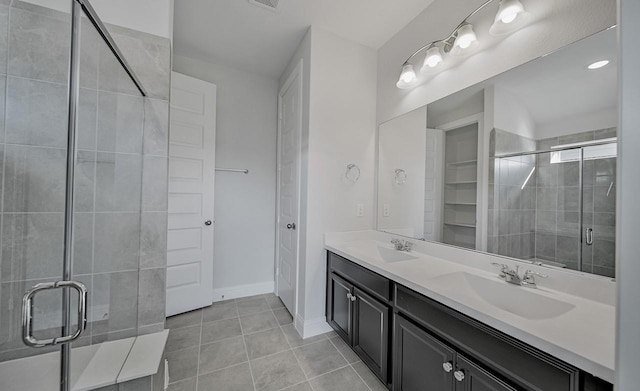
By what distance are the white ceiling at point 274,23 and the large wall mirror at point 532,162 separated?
0.82m

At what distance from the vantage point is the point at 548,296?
101cm

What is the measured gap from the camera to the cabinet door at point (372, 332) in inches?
55.0

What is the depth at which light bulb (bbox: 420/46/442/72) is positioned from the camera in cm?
161

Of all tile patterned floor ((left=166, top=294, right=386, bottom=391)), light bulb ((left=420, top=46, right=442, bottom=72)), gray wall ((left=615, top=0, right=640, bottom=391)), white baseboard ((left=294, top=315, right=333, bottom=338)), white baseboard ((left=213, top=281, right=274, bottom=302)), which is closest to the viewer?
gray wall ((left=615, top=0, right=640, bottom=391))

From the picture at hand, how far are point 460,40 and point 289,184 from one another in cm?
176

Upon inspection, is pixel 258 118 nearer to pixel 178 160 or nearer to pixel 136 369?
pixel 178 160

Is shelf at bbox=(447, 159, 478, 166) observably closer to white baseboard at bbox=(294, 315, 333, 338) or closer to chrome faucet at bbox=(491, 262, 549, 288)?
chrome faucet at bbox=(491, 262, 549, 288)

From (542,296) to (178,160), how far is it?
283cm

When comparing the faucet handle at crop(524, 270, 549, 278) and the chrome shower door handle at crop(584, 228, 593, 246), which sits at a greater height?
the chrome shower door handle at crop(584, 228, 593, 246)

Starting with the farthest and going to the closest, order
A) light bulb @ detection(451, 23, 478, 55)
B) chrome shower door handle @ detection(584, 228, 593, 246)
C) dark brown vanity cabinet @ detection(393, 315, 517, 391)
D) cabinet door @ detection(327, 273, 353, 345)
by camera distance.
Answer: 1. cabinet door @ detection(327, 273, 353, 345)
2. light bulb @ detection(451, 23, 478, 55)
3. chrome shower door handle @ detection(584, 228, 593, 246)
4. dark brown vanity cabinet @ detection(393, 315, 517, 391)

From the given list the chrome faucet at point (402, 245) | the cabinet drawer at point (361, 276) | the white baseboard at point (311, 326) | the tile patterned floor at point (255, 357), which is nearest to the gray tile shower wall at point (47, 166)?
the tile patterned floor at point (255, 357)

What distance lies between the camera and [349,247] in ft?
6.40

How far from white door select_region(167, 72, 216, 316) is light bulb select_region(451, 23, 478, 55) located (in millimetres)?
2238

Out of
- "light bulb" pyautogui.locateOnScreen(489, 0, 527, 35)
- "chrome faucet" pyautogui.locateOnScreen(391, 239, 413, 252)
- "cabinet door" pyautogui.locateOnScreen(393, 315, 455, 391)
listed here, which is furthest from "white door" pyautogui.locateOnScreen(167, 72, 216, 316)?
"light bulb" pyautogui.locateOnScreen(489, 0, 527, 35)
